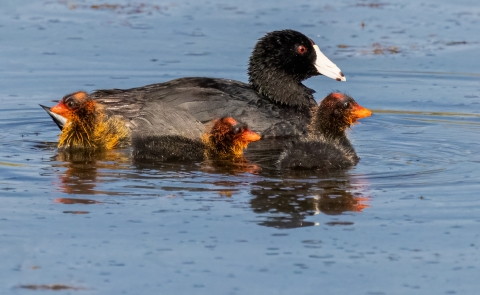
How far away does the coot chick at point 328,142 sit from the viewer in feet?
31.2

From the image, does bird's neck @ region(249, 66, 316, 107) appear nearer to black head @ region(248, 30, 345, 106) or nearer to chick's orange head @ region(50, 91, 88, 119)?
black head @ region(248, 30, 345, 106)

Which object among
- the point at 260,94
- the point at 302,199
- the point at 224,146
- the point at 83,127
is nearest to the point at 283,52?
the point at 260,94

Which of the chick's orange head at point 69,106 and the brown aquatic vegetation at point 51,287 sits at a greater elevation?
the chick's orange head at point 69,106

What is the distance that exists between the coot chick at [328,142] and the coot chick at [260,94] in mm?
687

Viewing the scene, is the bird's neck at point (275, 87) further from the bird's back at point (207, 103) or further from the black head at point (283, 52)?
the bird's back at point (207, 103)

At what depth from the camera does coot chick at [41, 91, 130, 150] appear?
10.7 meters

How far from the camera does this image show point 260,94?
472 inches

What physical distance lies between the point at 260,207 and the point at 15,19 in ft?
29.7

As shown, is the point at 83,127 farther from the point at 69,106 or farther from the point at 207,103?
the point at 207,103

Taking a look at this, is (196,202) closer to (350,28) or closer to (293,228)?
(293,228)

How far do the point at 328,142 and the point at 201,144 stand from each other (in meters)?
1.34

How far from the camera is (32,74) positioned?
1392 cm

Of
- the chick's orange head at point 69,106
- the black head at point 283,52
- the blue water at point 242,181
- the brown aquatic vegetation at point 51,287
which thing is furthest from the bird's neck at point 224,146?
the brown aquatic vegetation at point 51,287

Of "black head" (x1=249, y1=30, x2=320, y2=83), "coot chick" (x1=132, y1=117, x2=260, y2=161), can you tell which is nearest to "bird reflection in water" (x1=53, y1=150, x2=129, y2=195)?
"coot chick" (x1=132, y1=117, x2=260, y2=161)
